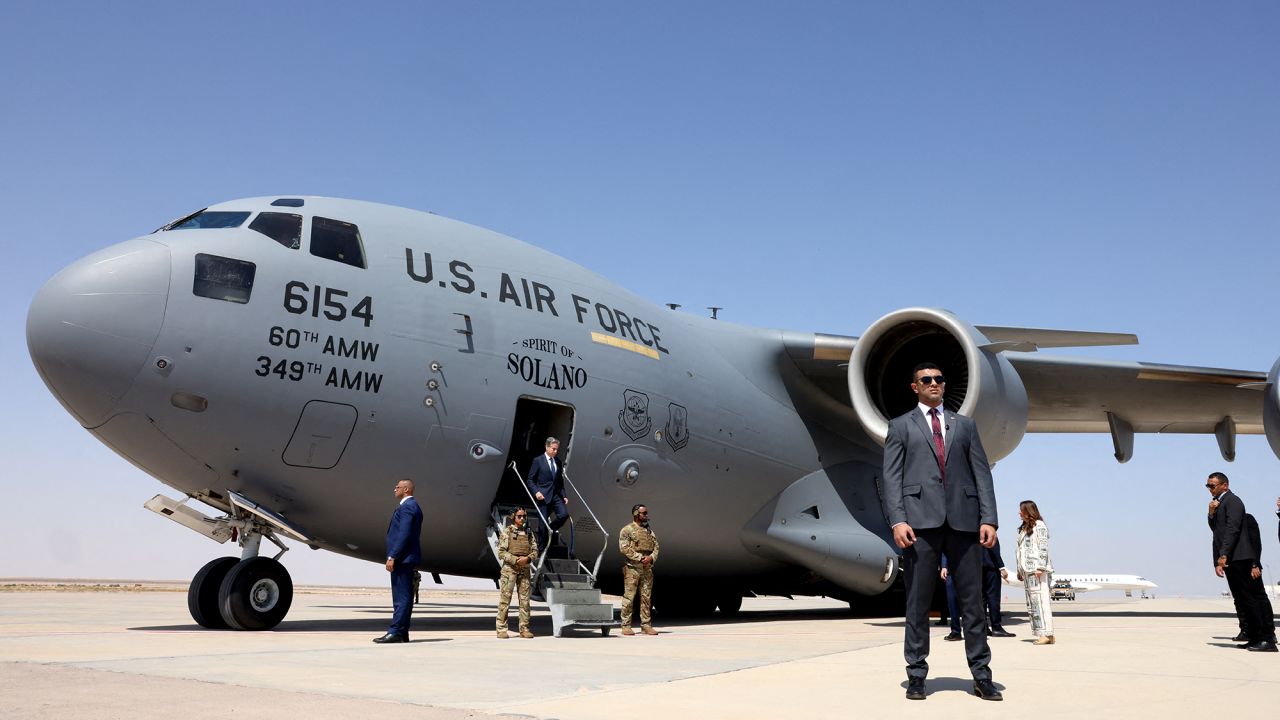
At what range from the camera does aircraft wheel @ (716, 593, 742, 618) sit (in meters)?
13.5

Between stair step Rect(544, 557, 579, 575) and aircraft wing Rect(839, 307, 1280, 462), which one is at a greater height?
aircraft wing Rect(839, 307, 1280, 462)

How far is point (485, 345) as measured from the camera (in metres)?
8.94

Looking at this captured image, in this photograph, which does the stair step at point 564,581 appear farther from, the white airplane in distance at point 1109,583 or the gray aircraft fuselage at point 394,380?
the white airplane in distance at point 1109,583

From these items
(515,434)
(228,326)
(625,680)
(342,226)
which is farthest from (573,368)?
(625,680)

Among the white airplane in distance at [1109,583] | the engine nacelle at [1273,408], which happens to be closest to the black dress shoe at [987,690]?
the engine nacelle at [1273,408]

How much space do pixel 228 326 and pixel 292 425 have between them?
2.91 feet

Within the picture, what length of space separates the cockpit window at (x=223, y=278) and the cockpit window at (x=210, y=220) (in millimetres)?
482

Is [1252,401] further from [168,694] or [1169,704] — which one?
[168,694]

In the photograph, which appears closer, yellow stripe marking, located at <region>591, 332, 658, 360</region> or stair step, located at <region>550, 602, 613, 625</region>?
stair step, located at <region>550, 602, 613, 625</region>

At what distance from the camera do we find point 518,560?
8359mm

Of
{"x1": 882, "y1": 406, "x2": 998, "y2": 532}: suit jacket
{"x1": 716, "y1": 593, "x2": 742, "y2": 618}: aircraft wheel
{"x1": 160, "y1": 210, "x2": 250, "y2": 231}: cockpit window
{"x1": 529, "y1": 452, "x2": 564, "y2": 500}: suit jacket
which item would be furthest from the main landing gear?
{"x1": 716, "y1": 593, "x2": 742, "y2": 618}: aircraft wheel

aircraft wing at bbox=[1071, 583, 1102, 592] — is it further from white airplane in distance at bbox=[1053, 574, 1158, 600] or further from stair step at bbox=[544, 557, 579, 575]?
stair step at bbox=[544, 557, 579, 575]

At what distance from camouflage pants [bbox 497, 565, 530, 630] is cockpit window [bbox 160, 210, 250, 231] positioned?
139 inches

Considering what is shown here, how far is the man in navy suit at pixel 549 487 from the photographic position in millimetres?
9117
